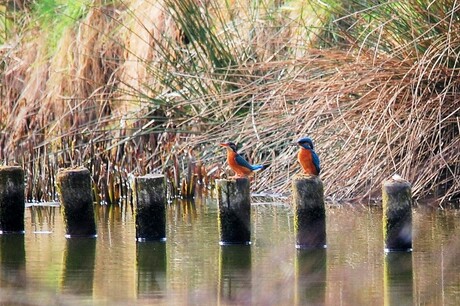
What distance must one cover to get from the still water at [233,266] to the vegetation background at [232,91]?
0.68 metres

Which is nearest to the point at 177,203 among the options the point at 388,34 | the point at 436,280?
the point at 388,34

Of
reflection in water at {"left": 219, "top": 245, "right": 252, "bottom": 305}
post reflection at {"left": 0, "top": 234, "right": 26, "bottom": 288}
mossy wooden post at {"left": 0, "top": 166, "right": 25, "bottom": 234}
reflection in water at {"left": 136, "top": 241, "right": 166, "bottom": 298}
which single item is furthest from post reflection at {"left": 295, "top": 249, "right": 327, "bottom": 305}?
mossy wooden post at {"left": 0, "top": 166, "right": 25, "bottom": 234}

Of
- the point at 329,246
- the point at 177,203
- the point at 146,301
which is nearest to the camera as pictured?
the point at 146,301

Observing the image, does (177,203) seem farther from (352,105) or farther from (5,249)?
(5,249)

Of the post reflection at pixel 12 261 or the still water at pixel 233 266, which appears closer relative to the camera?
the still water at pixel 233 266

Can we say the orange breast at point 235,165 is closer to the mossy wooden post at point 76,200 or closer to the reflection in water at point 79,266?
the mossy wooden post at point 76,200

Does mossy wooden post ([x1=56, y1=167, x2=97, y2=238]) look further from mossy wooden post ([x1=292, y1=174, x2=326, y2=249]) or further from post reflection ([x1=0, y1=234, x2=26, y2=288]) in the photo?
mossy wooden post ([x1=292, y1=174, x2=326, y2=249])

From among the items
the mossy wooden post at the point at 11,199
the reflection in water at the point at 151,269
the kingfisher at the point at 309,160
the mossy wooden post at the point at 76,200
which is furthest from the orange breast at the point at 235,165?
the mossy wooden post at the point at 11,199

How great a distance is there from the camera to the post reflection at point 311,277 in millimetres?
7078

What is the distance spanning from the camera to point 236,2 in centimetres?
1376

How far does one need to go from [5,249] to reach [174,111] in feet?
14.6

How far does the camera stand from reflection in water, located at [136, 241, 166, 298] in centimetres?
734

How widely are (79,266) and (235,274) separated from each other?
1.11 meters

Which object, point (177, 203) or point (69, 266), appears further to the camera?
point (177, 203)
